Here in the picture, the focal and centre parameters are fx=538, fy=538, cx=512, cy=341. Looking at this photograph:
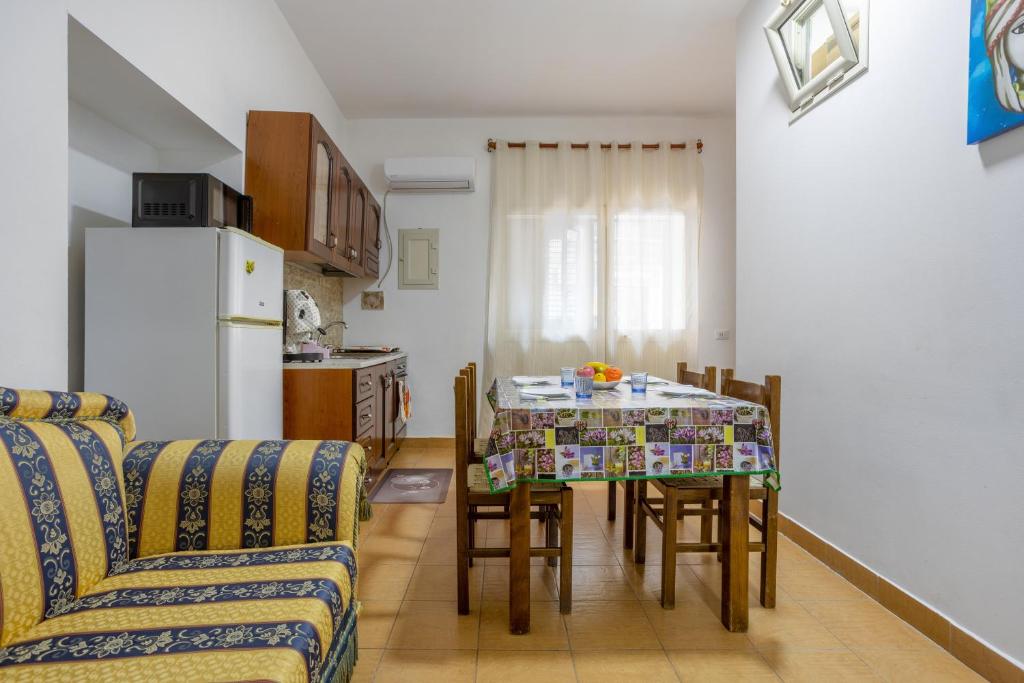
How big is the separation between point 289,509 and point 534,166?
3.92m

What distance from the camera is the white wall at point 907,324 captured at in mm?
1552

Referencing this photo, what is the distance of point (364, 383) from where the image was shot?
318 centimetres

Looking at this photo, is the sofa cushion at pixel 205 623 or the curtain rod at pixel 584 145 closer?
the sofa cushion at pixel 205 623

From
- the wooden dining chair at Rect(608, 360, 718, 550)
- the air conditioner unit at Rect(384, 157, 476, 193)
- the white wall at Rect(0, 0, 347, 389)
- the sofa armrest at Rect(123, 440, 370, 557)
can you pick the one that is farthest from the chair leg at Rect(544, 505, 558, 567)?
the air conditioner unit at Rect(384, 157, 476, 193)

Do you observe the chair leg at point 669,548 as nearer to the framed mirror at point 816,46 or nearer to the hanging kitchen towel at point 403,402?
the framed mirror at point 816,46

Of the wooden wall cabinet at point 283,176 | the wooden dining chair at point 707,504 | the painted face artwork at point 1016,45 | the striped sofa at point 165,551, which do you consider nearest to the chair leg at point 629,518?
the wooden dining chair at point 707,504

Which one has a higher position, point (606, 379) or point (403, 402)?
point (606, 379)

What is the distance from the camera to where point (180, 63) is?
2273 millimetres

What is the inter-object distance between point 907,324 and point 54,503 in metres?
2.49

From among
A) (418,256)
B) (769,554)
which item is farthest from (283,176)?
(769,554)

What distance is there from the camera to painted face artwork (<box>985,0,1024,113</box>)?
1.44 m

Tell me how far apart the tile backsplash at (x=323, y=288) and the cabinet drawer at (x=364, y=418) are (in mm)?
974

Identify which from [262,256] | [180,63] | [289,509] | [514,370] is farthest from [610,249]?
[289,509]

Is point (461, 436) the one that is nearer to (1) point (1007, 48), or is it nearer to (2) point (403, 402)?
(1) point (1007, 48)
